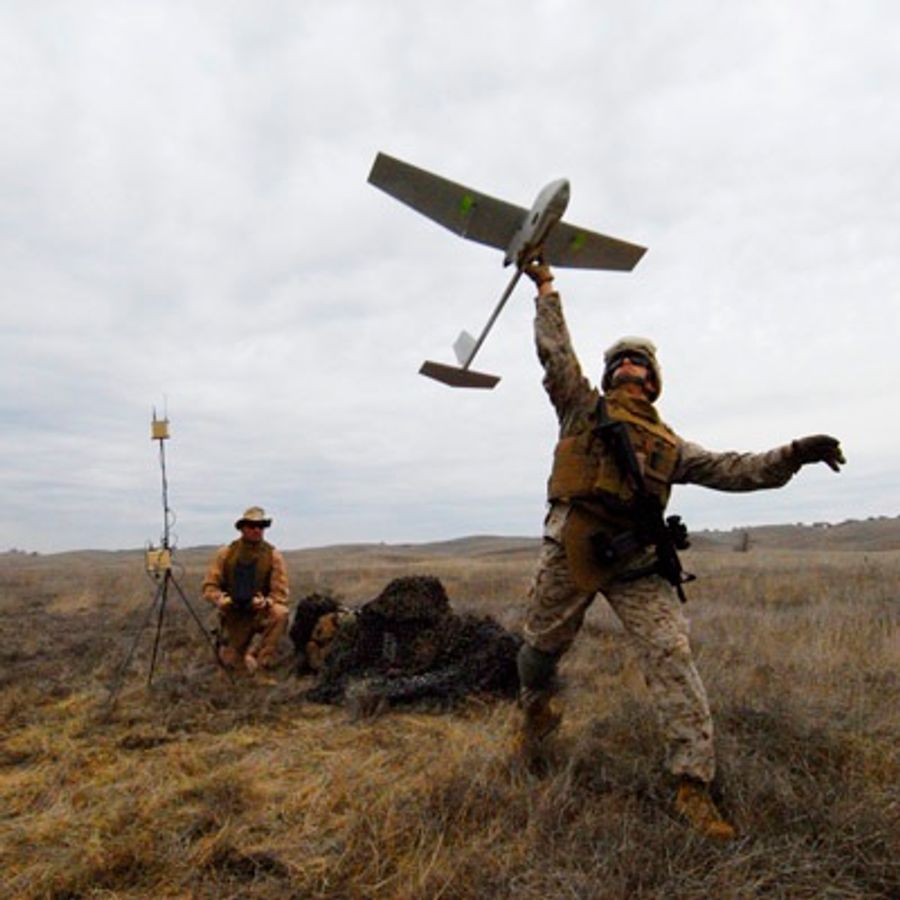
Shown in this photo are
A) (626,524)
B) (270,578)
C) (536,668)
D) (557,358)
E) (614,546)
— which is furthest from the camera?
(270,578)

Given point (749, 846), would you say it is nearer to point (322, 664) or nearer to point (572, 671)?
point (572, 671)

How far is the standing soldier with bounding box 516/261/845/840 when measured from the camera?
3365 mm

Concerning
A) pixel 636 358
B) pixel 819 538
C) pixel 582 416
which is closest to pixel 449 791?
pixel 582 416

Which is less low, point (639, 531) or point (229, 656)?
point (639, 531)

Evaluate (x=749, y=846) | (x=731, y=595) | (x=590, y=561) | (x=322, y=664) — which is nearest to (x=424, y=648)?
(x=322, y=664)

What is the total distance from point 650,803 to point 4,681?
21.3 ft

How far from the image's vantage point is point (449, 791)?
3.44m

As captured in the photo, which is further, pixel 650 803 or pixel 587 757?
pixel 587 757

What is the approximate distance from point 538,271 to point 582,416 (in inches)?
36.3

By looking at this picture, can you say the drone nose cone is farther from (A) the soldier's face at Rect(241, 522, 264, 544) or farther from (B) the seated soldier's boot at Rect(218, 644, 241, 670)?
(B) the seated soldier's boot at Rect(218, 644, 241, 670)

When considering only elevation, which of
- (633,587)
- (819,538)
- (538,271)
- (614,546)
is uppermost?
(538,271)

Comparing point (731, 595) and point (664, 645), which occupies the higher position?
point (664, 645)

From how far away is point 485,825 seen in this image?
3.17 metres

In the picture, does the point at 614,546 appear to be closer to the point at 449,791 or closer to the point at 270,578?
the point at 449,791
